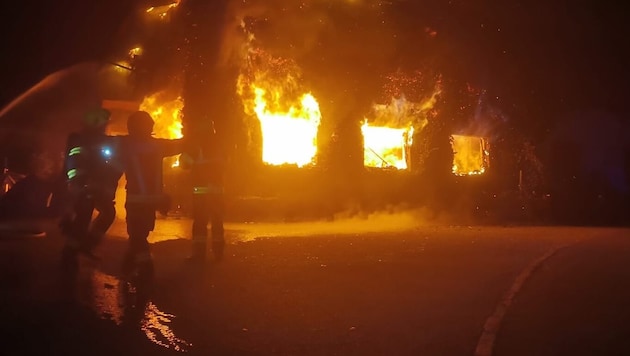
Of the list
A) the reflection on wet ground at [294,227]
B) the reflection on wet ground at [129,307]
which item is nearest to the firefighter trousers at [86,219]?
the reflection on wet ground at [129,307]

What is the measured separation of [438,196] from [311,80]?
512 centimetres

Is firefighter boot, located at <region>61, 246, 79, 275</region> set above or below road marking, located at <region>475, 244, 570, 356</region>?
above

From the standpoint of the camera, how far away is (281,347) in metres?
5.39

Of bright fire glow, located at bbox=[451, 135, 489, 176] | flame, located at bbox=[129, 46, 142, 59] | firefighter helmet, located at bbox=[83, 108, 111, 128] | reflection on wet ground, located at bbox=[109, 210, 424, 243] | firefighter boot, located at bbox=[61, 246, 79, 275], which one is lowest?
firefighter boot, located at bbox=[61, 246, 79, 275]

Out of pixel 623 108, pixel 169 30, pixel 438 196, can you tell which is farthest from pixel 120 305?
pixel 623 108

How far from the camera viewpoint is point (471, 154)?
877 inches

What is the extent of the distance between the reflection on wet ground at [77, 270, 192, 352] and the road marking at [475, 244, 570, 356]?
7.65 ft

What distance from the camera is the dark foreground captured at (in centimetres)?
547

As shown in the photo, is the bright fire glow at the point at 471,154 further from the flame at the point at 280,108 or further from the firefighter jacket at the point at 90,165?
the firefighter jacket at the point at 90,165

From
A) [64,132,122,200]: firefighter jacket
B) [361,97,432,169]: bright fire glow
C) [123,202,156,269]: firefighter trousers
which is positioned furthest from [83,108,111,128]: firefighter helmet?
[361,97,432,169]: bright fire glow

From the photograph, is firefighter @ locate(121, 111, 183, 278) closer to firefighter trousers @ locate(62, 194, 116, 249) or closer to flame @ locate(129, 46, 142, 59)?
firefighter trousers @ locate(62, 194, 116, 249)

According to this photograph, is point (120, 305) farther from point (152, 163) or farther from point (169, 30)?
point (169, 30)

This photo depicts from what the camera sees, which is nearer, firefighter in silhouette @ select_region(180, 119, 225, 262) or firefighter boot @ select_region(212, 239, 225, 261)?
firefighter in silhouette @ select_region(180, 119, 225, 262)

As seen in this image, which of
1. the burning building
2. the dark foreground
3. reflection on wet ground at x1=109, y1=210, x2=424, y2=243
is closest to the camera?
the dark foreground
